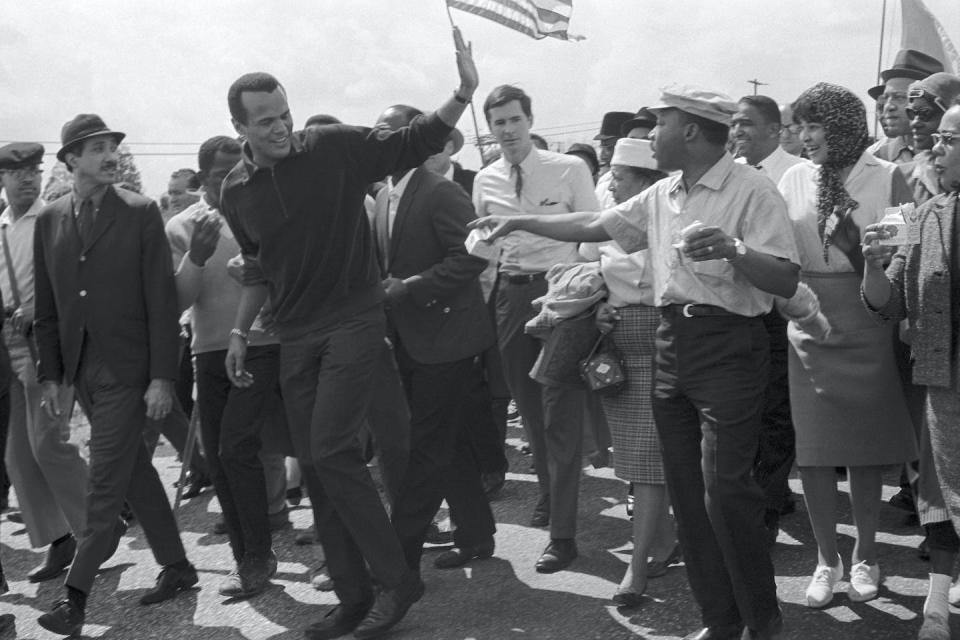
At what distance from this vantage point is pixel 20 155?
726 cm

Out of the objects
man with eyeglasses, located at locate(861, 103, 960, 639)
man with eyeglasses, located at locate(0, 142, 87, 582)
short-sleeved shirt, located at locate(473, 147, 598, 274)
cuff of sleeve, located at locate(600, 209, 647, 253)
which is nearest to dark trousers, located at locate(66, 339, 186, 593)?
man with eyeglasses, located at locate(0, 142, 87, 582)

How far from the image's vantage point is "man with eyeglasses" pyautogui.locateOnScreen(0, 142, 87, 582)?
711 centimetres

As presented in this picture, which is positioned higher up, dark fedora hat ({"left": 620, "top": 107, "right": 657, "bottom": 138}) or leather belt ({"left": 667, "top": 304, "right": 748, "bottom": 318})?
dark fedora hat ({"left": 620, "top": 107, "right": 657, "bottom": 138})

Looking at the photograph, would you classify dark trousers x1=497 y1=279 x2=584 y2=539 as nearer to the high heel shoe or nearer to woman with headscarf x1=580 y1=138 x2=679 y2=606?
woman with headscarf x1=580 y1=138 x2=679 y2=606

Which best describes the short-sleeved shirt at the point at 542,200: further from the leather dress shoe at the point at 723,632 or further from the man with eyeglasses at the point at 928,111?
the leather dress shoe at the point at 723,632

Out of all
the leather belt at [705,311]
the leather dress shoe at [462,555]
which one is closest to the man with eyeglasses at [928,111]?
the leather belt at [705,311]

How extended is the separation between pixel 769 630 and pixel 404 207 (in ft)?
9.06

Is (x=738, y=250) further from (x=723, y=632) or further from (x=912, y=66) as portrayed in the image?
(x=912, y=66)

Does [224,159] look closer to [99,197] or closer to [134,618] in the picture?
[99,197]

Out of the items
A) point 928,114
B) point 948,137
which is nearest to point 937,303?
point 948,137

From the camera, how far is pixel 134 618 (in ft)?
20.0

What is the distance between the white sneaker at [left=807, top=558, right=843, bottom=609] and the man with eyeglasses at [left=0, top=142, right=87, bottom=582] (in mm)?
4228

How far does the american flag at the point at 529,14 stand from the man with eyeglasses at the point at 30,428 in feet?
9.24

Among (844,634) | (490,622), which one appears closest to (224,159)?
(490,622)
